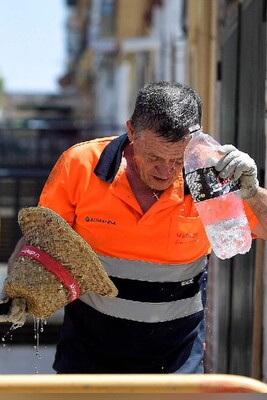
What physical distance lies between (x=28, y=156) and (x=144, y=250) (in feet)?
46.6

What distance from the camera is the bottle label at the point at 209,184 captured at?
2957 millimetres

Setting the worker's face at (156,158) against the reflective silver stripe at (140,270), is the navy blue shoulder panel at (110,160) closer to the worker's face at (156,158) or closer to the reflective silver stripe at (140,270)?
the worker's face at (156,158)

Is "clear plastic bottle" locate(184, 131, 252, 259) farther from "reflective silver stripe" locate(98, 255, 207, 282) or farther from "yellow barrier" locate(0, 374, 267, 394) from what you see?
"yellow barrier" locate(0, 374, 267, 394)

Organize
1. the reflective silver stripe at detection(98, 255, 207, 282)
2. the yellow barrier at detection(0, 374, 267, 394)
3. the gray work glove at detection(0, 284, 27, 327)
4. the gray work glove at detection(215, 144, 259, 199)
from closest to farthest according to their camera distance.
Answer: the yellow barrier at detection(0, 374, 267, 394), the gray work glove at detection(215, 144, 259, 199), the gray work glove at detection(0, 284, 27, 327), the reflective silver stripe at detection(98, 255, 207, 282)

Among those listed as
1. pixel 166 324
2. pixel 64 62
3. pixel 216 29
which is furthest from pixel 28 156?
pixel 64 62

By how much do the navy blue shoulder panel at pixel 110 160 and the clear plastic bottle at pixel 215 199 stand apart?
346 mm

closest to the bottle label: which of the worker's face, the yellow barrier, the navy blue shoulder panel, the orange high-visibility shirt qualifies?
the worker's face

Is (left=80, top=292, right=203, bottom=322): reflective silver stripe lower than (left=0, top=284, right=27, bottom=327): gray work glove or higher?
lower

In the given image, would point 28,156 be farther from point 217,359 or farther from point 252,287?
point 252,287

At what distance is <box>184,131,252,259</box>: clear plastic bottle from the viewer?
9.75 feet

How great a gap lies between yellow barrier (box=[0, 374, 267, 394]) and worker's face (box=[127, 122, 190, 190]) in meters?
1.10

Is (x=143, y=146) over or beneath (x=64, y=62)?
over

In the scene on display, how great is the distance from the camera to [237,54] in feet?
17.3

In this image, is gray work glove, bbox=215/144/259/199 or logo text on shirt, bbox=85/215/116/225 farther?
logo text on shirt, bbox=85/215/116/225
